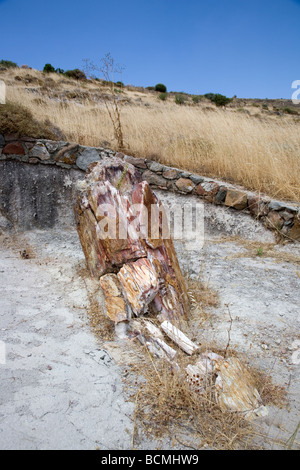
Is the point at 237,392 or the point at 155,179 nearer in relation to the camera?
the point at 237,392

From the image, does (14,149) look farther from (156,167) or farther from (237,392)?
(237,392)

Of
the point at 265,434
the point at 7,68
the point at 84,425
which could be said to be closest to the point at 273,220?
the point at 265,434

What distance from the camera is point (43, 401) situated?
2.02 metres

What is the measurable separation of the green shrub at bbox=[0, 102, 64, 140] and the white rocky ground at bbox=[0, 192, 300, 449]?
2283mm

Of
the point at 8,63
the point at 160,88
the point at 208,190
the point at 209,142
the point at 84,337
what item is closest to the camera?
the point at 84,337

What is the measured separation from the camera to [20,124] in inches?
241

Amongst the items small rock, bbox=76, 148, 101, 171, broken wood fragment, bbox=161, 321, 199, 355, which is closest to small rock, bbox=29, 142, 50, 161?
small rock, bbox=76, 148, 101, 171

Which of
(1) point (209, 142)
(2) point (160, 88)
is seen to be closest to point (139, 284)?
(1) point (209, 142)

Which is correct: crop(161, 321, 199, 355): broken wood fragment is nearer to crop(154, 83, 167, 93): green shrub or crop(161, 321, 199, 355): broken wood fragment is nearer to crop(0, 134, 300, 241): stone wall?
crop(0, 134, 300, 241): stone wall

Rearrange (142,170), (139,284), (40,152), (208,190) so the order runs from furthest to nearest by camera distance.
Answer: (142,170) → (40,152) → (208,190) → (139,284)

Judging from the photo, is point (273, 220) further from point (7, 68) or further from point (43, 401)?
point (7, 68)

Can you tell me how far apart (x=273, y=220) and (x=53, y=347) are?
407 cm

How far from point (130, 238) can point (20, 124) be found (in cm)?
427

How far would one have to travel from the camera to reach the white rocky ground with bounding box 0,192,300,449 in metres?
1.88
